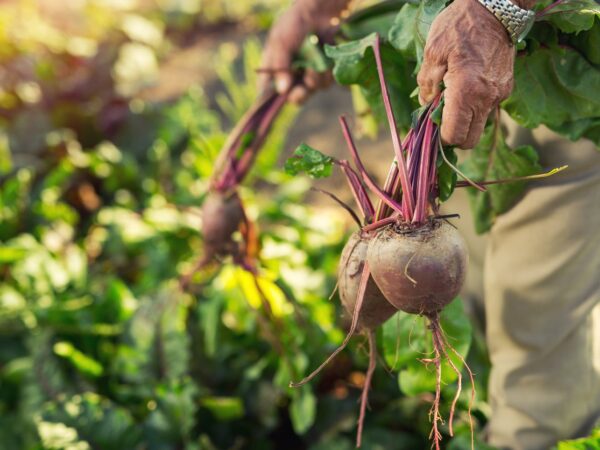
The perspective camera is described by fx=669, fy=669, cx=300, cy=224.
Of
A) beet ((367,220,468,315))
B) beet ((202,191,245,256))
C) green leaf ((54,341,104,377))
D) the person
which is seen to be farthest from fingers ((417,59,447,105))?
green leaf ((54,341,104,377))

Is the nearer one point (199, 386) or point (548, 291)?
point (548, 291)

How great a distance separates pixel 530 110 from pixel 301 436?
54.9 inches

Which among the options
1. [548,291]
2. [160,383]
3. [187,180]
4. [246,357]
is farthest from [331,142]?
[548,291]

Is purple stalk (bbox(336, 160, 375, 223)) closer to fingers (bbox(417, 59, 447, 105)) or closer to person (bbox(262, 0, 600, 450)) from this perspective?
fingers (bbox(417, 59, 447, 105))

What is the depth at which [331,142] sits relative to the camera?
4.36m

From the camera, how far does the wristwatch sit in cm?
108

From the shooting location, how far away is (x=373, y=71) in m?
1.44

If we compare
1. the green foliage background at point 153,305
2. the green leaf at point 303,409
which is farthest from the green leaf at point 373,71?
the green leaf at point 303,409

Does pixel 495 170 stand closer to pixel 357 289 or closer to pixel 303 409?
pixel 357 289

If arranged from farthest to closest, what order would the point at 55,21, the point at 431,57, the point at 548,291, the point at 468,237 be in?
the point at 55,21 → the point at 468,237 → the point at 548,291 → the point at 431,57

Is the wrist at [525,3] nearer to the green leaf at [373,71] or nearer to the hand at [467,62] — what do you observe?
the hand at [467,62]

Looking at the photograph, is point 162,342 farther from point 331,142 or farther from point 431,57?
point 331,142

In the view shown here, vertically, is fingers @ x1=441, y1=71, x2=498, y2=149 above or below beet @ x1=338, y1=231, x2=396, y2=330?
above

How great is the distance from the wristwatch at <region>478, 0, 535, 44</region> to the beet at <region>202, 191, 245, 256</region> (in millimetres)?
1026
